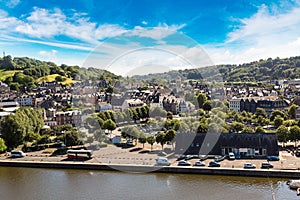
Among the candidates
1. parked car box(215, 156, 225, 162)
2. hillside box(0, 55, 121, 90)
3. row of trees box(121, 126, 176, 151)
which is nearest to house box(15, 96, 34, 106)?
hillside box(0, 55, 121, 90)

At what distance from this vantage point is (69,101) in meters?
24.7

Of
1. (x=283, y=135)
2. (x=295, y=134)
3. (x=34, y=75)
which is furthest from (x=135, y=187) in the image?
(x=34, y=75)

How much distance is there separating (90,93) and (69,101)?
1862mm

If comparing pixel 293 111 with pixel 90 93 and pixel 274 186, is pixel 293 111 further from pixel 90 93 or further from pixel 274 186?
pixel 90 93

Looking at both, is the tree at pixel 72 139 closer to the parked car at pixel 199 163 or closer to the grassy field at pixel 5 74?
the parked car at pixel 199 163

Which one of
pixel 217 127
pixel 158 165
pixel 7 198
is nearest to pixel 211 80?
pixel 217 127

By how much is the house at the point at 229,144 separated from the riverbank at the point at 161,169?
123 centimetres

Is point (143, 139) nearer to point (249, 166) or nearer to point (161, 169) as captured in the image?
point (161, 169)

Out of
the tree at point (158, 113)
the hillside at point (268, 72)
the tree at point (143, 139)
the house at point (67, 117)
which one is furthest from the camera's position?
the hillside at point (268, 72)

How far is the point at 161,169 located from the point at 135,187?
1340 millimetres

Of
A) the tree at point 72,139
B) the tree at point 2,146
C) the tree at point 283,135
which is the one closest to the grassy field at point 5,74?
the tree at point 2,146

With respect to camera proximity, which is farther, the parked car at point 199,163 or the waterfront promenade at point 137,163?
the parked car at point 199,163

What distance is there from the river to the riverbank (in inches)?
6.0

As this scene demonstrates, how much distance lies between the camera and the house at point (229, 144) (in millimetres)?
8703
